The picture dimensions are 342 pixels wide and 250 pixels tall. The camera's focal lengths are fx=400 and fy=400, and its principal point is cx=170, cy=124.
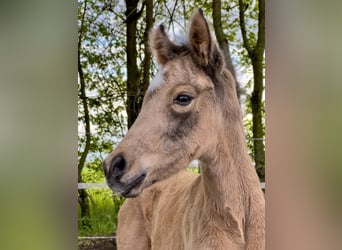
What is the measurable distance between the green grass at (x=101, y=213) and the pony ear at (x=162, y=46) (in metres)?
0.52

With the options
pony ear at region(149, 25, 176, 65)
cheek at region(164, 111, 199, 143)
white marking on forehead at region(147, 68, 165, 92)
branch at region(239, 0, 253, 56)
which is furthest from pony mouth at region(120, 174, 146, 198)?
branch at region(239, 0, 253, 56)

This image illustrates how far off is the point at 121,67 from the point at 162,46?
0.83ft

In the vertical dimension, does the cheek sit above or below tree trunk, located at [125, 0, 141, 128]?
below

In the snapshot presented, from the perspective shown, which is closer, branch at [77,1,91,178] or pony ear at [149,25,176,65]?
pony ear at [149,25,176,65]

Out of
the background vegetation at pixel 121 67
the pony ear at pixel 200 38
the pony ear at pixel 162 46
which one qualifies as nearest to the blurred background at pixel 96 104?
the background vegetation at pixel 121 67

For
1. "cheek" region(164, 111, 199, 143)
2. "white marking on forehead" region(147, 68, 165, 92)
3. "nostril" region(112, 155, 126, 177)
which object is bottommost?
"nostril" region(112, 155, 126, 177)

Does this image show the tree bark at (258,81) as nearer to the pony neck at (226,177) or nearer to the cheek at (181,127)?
the pony neck at (226,177)

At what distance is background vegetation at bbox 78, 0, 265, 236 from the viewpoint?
1415 millimetres

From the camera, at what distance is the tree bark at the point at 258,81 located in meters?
1.41

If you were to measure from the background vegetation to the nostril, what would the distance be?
297 millimetres

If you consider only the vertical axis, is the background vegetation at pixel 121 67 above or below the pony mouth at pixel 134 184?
above

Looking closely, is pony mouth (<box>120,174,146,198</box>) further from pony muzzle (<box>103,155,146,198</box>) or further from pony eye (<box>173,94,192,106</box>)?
pony eye (<box>173,94,192,106</box>)
